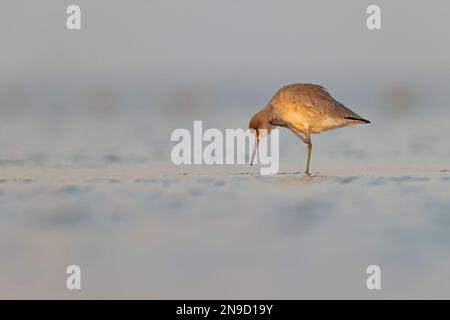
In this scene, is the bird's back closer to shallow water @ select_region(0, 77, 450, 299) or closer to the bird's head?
the bird's head

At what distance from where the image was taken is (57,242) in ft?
27.4

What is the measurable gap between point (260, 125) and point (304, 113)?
0.58m

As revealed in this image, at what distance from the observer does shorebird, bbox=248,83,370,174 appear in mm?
12664

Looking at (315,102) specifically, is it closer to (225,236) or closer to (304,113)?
(304,113)

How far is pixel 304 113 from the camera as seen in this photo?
1268cm

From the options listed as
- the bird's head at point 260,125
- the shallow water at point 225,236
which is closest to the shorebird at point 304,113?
the bird's head at point 260,125

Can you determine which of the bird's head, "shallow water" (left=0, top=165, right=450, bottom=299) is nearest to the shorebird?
the bird's head

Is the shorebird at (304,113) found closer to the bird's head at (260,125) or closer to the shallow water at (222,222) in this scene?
the bird's head at (260,125)

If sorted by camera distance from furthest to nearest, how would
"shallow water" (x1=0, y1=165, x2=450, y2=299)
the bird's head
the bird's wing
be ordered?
the bird's head, the bird's wing, "shallow water" (x1=0, y1=165, x2=450, y2=299)

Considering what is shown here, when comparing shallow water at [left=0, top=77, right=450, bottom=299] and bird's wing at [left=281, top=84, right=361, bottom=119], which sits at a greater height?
bird's wing at [left=281, top=84, right=361, bottom=119]

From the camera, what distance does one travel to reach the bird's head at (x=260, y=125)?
42.0 ft
